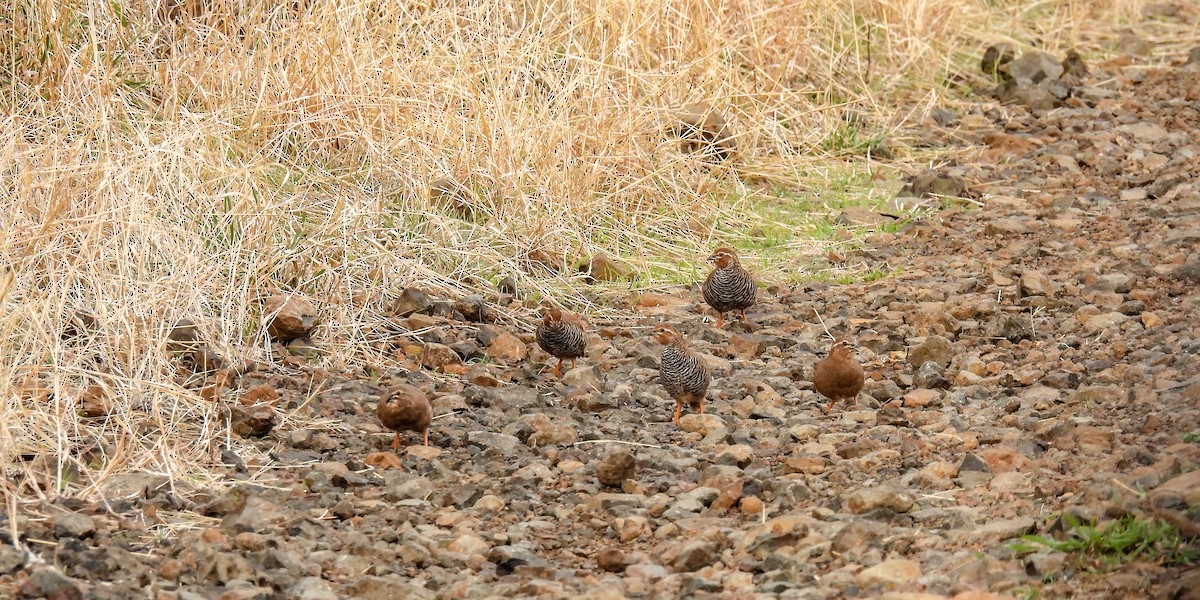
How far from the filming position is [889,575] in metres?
3.24

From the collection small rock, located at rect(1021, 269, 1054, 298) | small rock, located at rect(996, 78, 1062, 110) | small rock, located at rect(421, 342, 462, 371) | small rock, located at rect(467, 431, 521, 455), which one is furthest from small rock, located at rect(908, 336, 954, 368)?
small rock, located at rect(996, 78, 1062, 110)

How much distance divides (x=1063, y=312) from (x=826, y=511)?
6.61ft

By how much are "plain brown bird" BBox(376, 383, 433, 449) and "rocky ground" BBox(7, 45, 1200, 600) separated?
0.30 ft

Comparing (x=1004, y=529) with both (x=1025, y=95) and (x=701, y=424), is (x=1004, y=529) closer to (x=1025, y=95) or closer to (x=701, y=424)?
(x=701, y=424)

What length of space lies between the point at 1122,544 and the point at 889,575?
514 millimetres

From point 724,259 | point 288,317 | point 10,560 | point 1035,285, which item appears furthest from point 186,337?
point 1035,285

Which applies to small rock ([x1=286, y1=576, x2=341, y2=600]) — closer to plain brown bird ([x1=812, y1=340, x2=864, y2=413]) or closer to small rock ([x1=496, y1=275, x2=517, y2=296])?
plain brown bird ([x1=812, y1=340, x2=864, y2=413])

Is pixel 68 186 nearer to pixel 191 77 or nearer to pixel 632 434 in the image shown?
pixel 191 77

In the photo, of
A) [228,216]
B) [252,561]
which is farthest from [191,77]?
[252,561]

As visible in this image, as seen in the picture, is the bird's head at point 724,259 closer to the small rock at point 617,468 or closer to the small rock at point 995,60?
the small rock at point 617,468

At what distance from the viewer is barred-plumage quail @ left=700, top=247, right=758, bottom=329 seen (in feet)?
17.7

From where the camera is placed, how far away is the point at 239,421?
4.30m

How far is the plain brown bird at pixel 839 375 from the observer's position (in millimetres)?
4488

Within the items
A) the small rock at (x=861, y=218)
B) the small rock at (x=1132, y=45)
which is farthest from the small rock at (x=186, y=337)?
the small rock at (x=1132, y=45)
